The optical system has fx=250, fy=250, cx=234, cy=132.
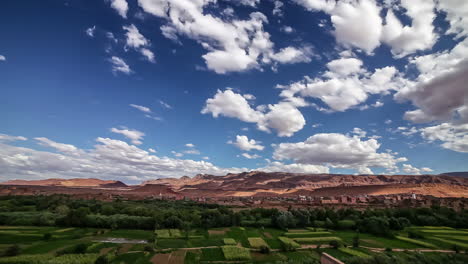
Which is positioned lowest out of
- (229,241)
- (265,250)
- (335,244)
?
(265,250)

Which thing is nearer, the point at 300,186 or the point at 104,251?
the point at 104,251

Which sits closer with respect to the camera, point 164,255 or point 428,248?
point 164,255

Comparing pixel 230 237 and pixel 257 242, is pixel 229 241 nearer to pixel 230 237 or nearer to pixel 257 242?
pixel 230 237

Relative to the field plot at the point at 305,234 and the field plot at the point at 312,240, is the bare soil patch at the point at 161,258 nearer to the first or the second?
the field plot at the point at 312,240

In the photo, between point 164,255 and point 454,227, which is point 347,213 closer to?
point 454,227

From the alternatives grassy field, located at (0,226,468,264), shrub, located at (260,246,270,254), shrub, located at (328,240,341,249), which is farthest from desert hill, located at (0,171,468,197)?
shrub, located at (260,246,270,254)

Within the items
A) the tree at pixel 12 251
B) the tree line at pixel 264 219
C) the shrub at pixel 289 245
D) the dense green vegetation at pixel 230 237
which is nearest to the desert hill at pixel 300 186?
the tree line at pixel 264 219

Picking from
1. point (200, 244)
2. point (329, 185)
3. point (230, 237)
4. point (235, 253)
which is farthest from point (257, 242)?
point (329, 185)

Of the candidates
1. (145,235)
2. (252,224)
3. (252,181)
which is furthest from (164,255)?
(252,181)
